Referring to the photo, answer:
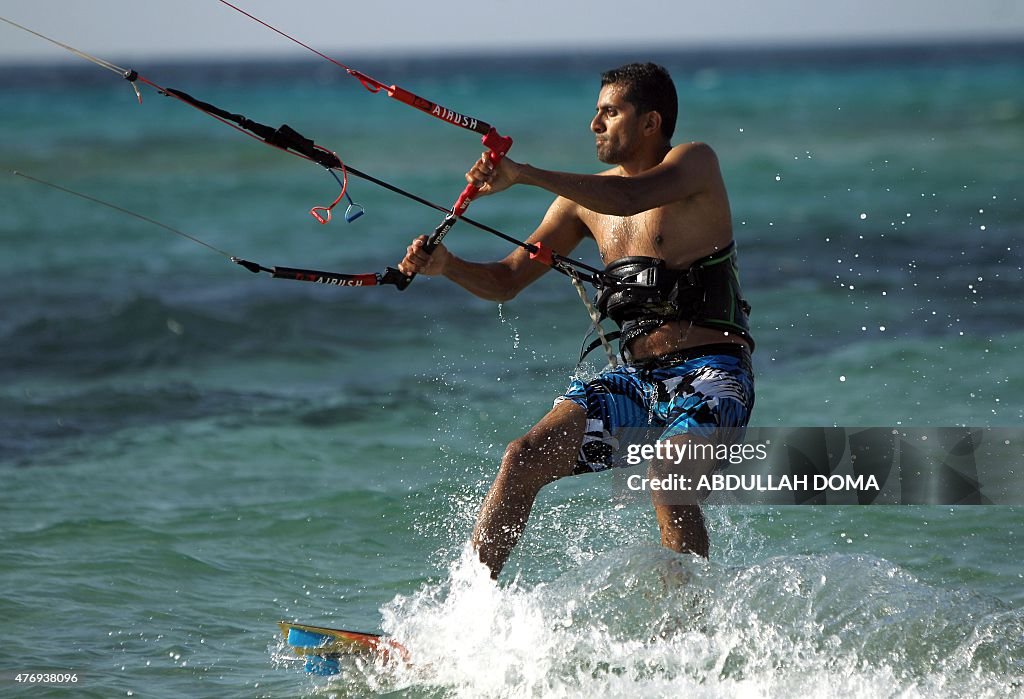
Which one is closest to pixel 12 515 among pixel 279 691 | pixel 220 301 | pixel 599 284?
pixel 279 691

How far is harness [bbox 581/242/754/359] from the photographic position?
15.1 ft

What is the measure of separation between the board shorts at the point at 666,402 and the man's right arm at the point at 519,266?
0.55 m

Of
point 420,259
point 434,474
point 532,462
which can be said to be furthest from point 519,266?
point 434,474

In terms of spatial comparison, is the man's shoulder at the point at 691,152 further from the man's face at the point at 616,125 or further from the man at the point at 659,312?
the man's face at the point at 616,125

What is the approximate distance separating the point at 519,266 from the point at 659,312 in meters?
0.68

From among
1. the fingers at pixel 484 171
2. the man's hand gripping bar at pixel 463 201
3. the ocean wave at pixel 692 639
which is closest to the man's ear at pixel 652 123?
the man's hand gripping bar at pixel 463 201

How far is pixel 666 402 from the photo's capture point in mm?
4543

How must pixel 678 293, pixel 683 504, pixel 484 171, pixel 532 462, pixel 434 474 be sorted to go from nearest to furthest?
pixel 484 171 → pixel 532 462 → pixel 683 504 → pixel 678 293 → pixel 434 474

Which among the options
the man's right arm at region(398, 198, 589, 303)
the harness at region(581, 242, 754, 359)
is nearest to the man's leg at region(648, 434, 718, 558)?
the harness at region(581, 242, 754, 359)

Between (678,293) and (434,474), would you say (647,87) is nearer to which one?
(678,293)

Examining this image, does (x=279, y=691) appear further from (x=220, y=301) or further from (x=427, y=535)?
(x=220, y=301)

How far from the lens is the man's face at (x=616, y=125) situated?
461 centimetres

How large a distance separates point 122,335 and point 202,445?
324 centimetres

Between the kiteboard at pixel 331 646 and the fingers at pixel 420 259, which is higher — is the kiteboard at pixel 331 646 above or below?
below
